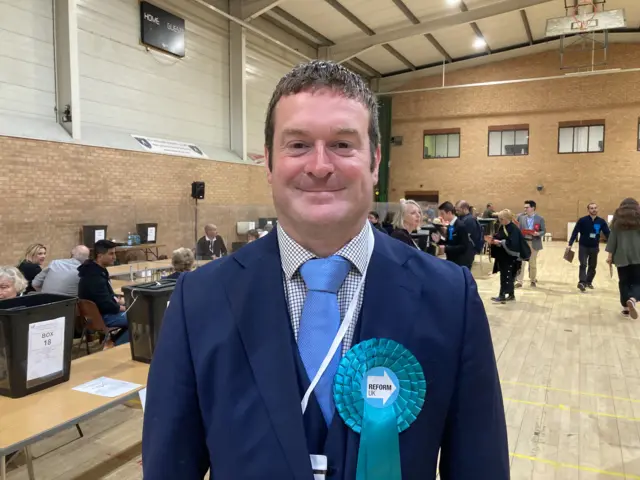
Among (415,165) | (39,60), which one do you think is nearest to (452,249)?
(39,60)

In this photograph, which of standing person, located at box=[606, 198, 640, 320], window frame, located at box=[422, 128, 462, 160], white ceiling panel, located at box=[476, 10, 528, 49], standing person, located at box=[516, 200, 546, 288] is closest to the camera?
standing person, located at box=[606, 198, 640, 320]

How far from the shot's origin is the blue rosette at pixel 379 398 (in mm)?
810

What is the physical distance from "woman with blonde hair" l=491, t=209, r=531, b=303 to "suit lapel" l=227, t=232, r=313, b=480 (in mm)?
6992

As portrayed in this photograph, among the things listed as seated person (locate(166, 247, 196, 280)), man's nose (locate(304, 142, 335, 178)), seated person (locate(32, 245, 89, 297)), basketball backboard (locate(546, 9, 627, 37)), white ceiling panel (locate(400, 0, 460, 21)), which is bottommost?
seated person (locate(32, 245, 89, 297))

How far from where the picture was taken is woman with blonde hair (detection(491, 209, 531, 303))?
7309 mm

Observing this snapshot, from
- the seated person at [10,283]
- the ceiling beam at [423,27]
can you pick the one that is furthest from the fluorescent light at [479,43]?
the seated person at [10,283]

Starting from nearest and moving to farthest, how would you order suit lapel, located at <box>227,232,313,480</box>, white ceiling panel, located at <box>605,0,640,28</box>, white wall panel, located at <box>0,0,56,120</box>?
suit lapel, located at <box>227,232,313,480</box> → white wall panel, located at <box>0,0,56,120</box> → white ceiling panel, located at <box>605,0,640,28</box>

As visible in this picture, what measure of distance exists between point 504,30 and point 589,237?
34.7 feet

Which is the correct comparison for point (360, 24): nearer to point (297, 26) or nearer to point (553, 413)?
point (297, 26)

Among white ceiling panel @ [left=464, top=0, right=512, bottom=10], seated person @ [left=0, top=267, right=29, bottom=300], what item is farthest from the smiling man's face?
white ceiling panel @ [left=464, top=0, right=512, bottom=10]

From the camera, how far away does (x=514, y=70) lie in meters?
18.3

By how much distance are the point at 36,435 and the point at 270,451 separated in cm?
140

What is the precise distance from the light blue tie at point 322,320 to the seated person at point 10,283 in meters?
3.82

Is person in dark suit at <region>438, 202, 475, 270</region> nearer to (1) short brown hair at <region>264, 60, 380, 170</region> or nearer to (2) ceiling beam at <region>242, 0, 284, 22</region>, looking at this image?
(1) short brown hair at <region>264, 60, 380, 170</region>
